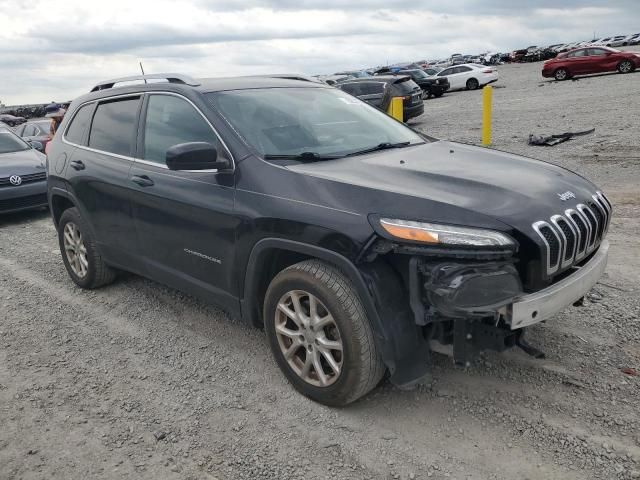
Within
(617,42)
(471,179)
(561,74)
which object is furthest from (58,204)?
(617,42)

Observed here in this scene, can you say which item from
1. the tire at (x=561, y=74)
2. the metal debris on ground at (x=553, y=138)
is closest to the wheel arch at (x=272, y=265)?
the metal debris on ground at (x=553, y=138)

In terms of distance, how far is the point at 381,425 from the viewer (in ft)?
10.3

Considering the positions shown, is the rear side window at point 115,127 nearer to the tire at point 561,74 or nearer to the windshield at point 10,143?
the windshield at point 10,143

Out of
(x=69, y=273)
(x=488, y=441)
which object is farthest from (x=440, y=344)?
(x=69, y=273)

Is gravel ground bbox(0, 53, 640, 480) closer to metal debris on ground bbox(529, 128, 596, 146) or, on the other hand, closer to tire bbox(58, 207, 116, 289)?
tire bbox(58, 207, 116, 289)

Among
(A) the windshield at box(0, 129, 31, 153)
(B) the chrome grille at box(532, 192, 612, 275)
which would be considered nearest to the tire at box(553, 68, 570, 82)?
(A) the windshield at box(0, 129, 31, 153)

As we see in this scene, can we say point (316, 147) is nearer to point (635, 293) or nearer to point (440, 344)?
point (440, 344)

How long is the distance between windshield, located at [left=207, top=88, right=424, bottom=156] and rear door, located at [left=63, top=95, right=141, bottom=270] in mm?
1053

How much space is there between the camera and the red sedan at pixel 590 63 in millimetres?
27969

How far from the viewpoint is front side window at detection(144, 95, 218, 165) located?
12.5ft

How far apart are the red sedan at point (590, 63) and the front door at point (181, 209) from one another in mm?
29194

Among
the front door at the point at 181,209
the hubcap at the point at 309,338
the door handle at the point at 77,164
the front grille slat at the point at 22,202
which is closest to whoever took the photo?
the hubcap at the point at 309,338

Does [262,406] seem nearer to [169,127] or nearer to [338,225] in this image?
[338,225]

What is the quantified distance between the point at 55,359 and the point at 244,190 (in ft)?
6.45
